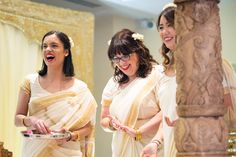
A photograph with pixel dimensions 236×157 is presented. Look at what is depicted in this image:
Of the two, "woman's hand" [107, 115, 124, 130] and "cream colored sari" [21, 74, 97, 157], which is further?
"cream colored sari" [21, 74, 97, 157]

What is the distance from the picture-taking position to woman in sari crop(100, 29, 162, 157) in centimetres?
226

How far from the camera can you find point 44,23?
3854 millimetres

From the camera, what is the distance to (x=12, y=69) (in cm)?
365

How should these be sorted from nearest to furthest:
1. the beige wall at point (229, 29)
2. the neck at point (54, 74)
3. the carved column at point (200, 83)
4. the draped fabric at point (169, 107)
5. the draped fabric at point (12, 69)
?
the carved column at point (200, 83) < the draped fabric at point (169, 107) < the neck at point (54, 74) < the draped fabric at point (12, 69) < the beige wall at point (229, 29)

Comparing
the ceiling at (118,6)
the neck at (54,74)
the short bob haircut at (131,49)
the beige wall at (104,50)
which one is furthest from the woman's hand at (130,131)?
the beige wall at (104,50)

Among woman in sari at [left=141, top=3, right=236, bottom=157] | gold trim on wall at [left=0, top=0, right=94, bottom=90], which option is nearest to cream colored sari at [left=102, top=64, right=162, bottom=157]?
woman in sari at [left=141, top=3, right=236, bottom=157]

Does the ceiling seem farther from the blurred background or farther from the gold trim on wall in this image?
the gold trim on wall

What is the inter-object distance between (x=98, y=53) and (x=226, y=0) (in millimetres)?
1656

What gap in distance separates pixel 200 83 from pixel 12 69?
278 centimetres

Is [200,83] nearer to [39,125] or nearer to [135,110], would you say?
[135,110]

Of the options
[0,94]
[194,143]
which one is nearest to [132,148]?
[194,143]

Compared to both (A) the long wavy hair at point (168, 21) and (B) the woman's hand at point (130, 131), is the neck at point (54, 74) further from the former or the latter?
(A) the long wavy hair at point (168, 21)

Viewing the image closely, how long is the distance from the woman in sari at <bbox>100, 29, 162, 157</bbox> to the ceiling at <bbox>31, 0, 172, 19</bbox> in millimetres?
2361

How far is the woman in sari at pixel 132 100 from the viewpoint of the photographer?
7.42 ft
